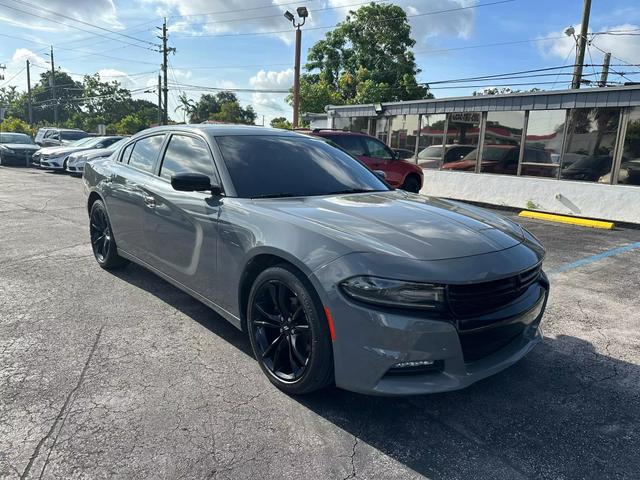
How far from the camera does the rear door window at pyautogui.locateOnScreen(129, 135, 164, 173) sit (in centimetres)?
428

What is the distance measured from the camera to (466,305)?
241 cm

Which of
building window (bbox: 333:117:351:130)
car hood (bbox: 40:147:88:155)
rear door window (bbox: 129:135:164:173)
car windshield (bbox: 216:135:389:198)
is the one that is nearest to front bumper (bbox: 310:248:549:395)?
car windshield (bbox: 216:135:389:198)

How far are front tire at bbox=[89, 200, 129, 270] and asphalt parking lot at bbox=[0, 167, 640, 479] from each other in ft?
2.20

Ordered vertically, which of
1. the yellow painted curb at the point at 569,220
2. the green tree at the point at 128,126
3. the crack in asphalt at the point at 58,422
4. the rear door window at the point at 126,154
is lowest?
the crack in asphalt at the point at 58,422

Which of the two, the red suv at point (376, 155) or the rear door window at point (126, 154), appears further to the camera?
the red suv at point (376, 155)

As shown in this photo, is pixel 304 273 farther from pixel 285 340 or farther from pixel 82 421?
pixel 82 421

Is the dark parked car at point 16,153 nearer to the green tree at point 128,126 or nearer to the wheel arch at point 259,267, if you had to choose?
the wheel arch at point 259,267

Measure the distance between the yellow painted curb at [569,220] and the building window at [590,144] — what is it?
117 centimetres

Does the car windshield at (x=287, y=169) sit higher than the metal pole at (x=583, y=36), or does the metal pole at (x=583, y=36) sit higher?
the metal pole at (x=583, y=36)

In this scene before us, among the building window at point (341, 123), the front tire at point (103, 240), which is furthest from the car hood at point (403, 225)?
the building window at point (341, 123)

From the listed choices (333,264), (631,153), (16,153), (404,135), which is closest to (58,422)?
(333,264)

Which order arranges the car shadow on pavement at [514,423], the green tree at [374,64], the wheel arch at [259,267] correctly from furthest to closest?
1. the green tree at [374,64]
2. the wheel arch at [259,267]
3. the car shadow on pavement at [514,423]

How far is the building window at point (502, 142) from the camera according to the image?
41.8 ft

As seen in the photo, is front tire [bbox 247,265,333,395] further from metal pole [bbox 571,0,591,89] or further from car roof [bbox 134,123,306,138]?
metal pole [bbox 571,0,591,89]
